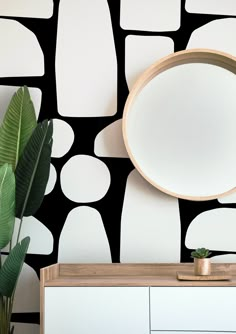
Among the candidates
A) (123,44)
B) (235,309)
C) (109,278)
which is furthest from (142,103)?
(235,309)

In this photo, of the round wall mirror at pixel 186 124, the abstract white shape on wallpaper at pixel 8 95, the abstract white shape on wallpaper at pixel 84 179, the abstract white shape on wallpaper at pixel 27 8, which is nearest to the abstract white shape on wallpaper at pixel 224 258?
the round wall mirror at pixel 186 124

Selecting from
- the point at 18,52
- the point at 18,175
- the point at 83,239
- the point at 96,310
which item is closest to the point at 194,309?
the point at 96,310

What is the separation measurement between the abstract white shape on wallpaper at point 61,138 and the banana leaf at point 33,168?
0.76 feet

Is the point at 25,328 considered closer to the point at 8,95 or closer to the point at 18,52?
the point at 8,95

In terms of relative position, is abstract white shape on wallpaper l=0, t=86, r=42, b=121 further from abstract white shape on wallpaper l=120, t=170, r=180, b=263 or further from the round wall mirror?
abstract white shape on wallpaper l=120, t=170, r=180, b=263

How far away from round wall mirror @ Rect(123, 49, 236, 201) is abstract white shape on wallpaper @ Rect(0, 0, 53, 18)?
2.07 feet

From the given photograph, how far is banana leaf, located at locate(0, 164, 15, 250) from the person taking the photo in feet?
7.32

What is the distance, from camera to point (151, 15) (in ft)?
8.88

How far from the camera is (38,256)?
104 inches

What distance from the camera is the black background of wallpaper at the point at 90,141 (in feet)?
8.58

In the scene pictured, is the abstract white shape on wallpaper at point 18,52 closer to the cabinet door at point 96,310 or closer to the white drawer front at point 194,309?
the cabinet door at point 96,310

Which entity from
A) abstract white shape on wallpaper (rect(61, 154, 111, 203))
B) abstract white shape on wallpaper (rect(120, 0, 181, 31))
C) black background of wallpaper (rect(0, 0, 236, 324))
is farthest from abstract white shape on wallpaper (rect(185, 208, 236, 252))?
abstract white shape on wallpaper (rect(120, 0, 181, 31))

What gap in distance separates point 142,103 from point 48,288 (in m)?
1.00

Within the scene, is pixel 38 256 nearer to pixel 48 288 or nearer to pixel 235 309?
pixel 48 288
